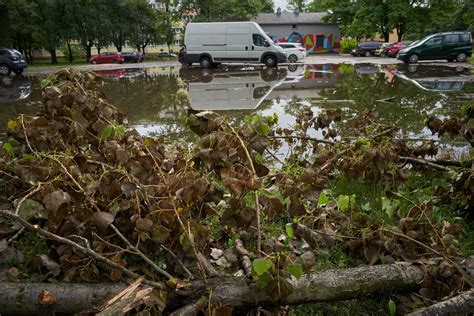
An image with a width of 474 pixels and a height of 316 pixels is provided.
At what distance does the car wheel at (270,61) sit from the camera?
2383 centimetres

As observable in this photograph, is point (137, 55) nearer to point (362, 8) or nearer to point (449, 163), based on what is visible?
point (362, 8)

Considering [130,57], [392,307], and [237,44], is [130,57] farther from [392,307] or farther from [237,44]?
[392,307]

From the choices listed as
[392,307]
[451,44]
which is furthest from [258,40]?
[392,307]

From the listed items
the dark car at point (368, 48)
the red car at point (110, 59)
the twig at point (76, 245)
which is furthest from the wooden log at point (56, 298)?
the dark car at point (368, 48)

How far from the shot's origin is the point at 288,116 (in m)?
8.43

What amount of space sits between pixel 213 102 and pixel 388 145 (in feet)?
23.6

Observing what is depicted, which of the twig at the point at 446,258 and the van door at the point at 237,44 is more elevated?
the van door at the point at 237,44

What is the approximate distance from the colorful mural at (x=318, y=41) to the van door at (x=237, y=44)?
33308 millimetres

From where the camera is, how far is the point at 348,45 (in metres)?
49.3

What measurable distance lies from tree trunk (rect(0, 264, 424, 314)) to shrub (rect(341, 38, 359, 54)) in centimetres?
5037

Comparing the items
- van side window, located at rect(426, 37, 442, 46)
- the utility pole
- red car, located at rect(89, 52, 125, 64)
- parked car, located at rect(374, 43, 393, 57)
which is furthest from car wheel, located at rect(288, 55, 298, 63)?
the utility pole

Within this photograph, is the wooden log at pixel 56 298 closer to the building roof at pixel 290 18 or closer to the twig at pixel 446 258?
the twig at pixel 446 258

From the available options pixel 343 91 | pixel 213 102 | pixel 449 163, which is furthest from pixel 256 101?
pixel 449 163

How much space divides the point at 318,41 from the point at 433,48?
32.2 meters
